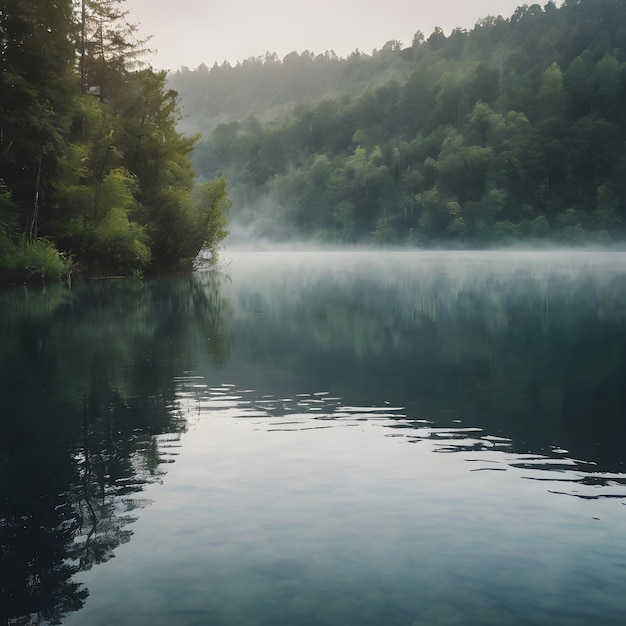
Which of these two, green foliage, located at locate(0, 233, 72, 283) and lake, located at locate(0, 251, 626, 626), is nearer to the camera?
lake, located at locate(0, 251, 626, 626)

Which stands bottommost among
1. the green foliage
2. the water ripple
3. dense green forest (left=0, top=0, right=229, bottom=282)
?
the water ripple

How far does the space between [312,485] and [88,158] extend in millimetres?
53435

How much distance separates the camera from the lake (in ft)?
22.2

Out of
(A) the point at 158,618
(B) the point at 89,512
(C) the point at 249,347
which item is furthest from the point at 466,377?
(A) the point at 158,618

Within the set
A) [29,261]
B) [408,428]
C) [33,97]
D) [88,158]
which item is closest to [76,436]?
[408,428]

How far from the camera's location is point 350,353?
22.0 m

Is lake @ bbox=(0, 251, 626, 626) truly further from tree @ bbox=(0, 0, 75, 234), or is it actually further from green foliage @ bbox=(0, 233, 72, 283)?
tree @ bbox=(0, 0, 75, 234)

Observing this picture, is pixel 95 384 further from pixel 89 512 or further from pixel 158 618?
pixel 158 618

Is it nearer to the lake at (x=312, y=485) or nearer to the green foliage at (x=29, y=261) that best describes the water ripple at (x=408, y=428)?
the lake at (x=312, y=485)

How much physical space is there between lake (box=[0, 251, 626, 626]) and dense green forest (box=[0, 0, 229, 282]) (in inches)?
1190

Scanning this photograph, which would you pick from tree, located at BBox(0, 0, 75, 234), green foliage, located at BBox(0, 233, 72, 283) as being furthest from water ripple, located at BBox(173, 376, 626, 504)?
tree, located at BBox(0, 0, 75, 234)

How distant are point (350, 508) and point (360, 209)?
629 ft

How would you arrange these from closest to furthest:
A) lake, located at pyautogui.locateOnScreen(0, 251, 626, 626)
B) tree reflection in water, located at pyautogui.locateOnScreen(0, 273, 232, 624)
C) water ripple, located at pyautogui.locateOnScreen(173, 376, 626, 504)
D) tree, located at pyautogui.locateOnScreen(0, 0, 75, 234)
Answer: lake, located at pyautogui.locateOnScreen(0, 251, 626, 626)
tree reflection in water, located at pyautogui.locateOnScreen(0, 273, 232, 624)
water ripple, located at pyautogui.locateOnScreen(173, 376, 626, 504)
tree, located at pyautogui.locateOnScreen(0, 0, 75, 234)

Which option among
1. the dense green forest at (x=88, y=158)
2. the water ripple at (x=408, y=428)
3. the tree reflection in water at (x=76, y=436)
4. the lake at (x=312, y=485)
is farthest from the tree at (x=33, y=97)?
the water ripple at (x=408, y=428)
